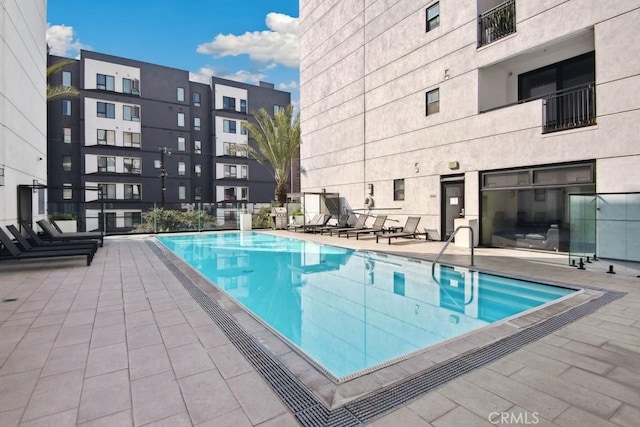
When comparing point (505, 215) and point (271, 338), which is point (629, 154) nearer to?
point (505, 215)

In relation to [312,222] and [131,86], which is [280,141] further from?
[131,86]

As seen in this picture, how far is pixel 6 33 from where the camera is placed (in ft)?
29.5

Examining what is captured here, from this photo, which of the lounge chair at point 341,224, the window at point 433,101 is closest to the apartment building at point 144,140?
the lounge chair at point 341,224

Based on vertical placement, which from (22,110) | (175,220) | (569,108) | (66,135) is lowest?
(175,220)

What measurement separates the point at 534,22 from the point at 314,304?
9.39 metres

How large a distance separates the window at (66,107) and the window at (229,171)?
1346cm

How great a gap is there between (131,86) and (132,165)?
22.8 ft

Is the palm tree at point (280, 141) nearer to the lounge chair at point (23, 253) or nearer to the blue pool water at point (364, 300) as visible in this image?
the blue pool water at point (364, 300)

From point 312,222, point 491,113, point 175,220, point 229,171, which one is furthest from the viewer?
point 229,171

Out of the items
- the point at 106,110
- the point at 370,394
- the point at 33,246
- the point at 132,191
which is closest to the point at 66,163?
the point at 132,191

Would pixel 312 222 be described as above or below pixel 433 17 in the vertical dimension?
below

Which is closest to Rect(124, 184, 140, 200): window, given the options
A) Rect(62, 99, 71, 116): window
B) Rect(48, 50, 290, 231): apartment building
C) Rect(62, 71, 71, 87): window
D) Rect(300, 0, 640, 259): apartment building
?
Rect(48, 50, 290, 231): apartment building

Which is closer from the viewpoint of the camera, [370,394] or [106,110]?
[370,394]

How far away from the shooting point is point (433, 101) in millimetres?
12203
